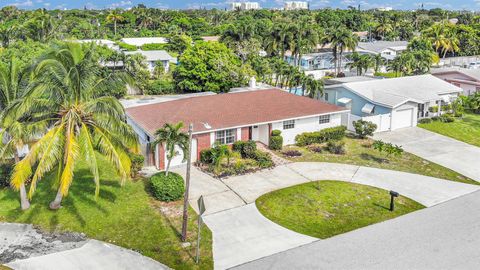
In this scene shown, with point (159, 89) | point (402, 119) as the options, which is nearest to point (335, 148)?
point (402, 119)

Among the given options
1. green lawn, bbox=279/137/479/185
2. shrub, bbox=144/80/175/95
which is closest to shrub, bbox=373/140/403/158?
green lawn, bbox=279/137/479/185

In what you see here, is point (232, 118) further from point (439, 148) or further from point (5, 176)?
point (439, 148)

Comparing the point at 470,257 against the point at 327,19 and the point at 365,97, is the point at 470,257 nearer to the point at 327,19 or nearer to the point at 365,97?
the point at 365,97

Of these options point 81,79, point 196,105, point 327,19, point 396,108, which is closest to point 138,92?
point 196,105

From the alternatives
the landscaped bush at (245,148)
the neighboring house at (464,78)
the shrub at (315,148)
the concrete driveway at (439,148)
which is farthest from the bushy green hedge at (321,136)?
the neighboring house at (464,78)

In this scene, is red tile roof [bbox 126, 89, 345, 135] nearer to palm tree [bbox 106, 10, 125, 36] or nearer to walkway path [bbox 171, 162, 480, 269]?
walkway path [bbox 171, 162, 480, 269]

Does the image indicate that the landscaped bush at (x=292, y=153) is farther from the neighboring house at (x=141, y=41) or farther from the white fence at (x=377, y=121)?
the neighboring house at (x=141, y=41)
